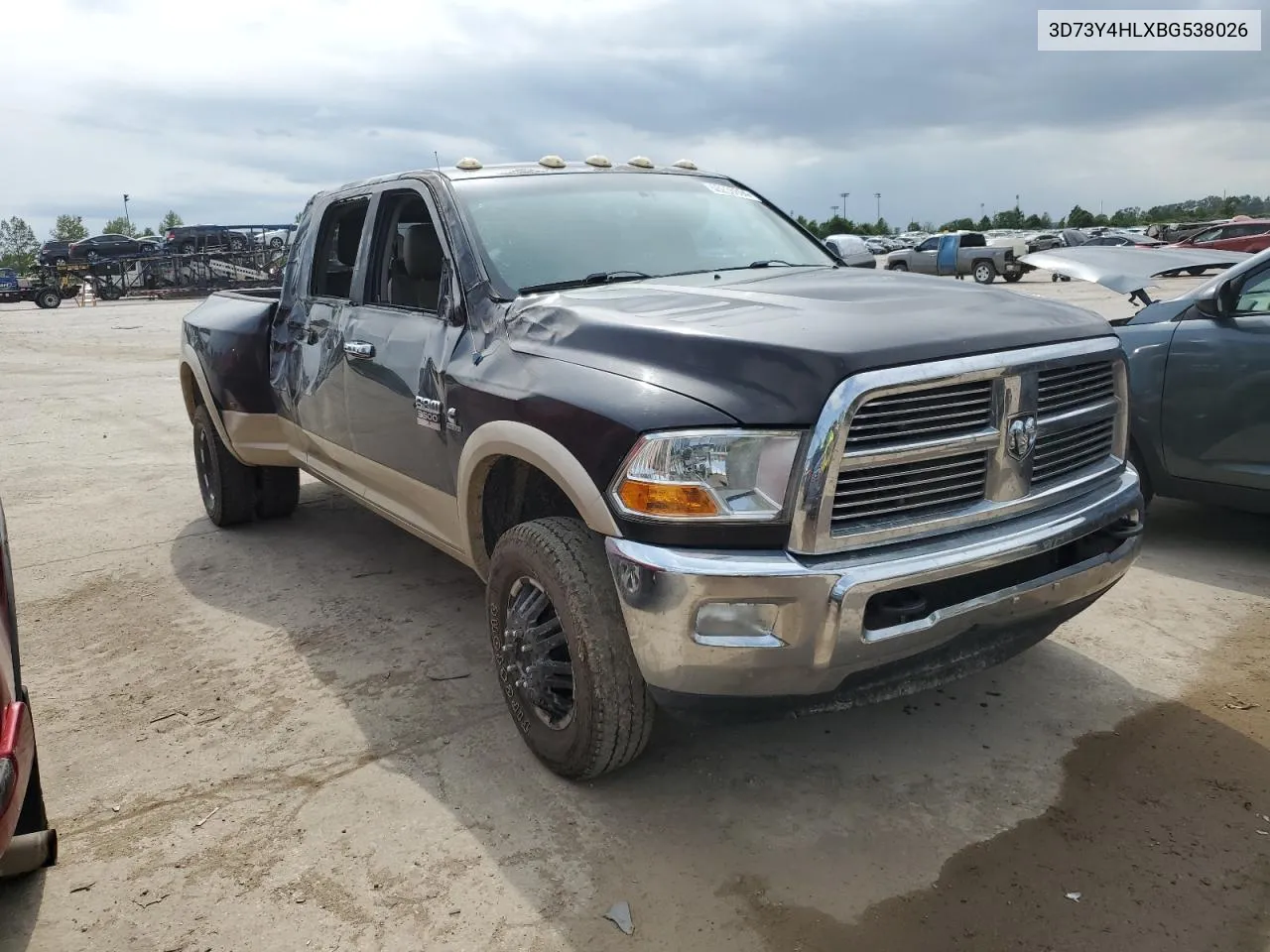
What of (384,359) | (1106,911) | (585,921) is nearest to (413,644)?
(384,359)

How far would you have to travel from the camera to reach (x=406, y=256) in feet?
11.8

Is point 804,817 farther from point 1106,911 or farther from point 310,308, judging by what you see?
point 310,308

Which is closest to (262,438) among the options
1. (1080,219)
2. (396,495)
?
(396,495)

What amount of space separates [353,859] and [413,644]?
143cm

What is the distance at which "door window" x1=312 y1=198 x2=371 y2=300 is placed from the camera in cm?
456

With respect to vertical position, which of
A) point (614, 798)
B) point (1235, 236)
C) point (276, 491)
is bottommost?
point (614, 798)

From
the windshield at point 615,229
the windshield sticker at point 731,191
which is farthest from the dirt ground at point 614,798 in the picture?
the windshield sticker at point 731,191

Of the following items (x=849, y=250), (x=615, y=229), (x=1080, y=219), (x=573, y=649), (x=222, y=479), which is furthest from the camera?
(x=1080, y=219)

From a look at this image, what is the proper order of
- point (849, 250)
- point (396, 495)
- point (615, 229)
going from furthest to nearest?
point (849, 250) → point (396, 495) → point (615, 229)

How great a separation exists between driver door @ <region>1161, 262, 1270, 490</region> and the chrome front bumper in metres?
2.34

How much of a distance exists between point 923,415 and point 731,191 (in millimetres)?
2288

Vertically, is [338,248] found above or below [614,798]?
above

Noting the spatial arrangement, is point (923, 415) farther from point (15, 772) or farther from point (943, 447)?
point (15, 772)

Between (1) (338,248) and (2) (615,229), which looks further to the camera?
(1) (338,248)
